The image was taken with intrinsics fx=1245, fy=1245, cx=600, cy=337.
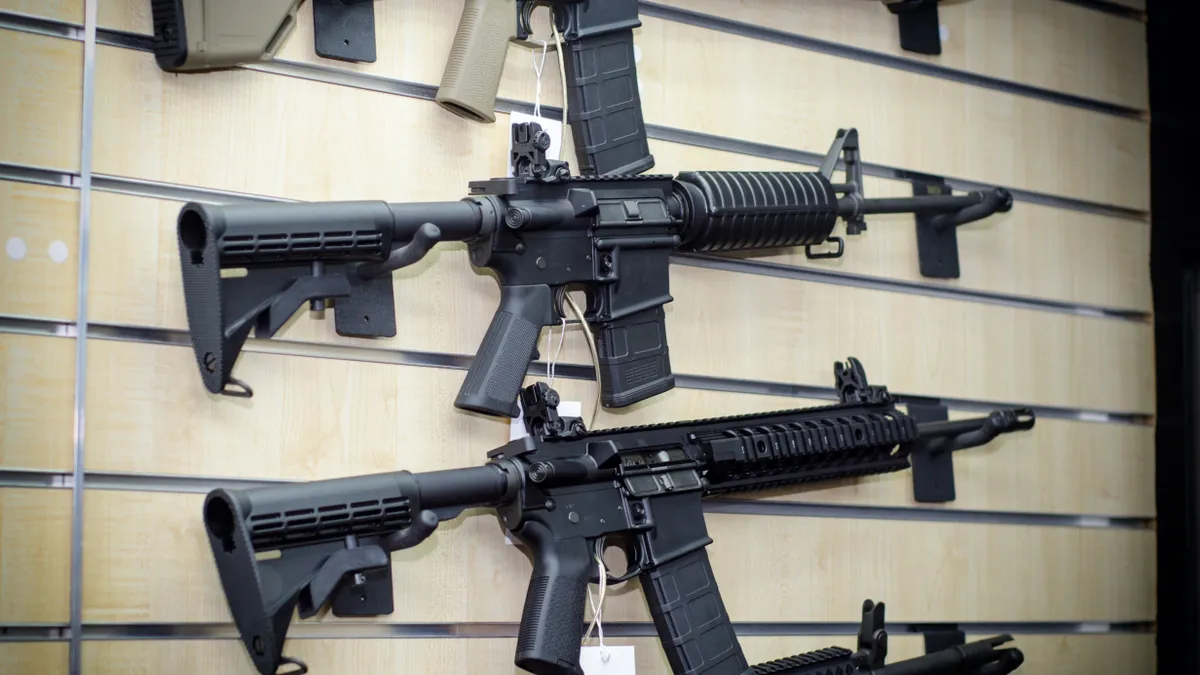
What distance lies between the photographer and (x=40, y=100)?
2.15 meters

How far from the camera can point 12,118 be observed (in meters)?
2.13

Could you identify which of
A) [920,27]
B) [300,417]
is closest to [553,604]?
[300,417]

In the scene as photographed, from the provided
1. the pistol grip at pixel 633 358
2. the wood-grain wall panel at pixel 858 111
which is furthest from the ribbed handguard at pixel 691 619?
the wood-grain wall panel at pixel 858 111

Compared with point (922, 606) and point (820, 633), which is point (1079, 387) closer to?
point (922, 606)

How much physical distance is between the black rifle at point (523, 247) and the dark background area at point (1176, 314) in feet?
4.10

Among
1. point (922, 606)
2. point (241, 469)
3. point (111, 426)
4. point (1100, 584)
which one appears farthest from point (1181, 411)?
point (111, 426)

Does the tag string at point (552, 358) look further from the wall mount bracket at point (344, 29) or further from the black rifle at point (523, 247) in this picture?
the wall mount bracket at point (344, 29)

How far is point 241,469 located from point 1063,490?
230 cm

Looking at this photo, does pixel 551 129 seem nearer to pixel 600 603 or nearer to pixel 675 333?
pixel 675 333

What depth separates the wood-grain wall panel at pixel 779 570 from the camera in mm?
2158

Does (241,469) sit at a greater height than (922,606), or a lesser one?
greater

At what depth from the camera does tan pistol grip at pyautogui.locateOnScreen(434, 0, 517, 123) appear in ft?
8.02

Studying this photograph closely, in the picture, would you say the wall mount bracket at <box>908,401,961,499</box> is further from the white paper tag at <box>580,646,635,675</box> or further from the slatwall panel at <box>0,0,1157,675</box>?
the white paper tag at <box>580,646,635,675</box>

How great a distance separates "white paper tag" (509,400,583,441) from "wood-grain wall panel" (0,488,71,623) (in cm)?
84
